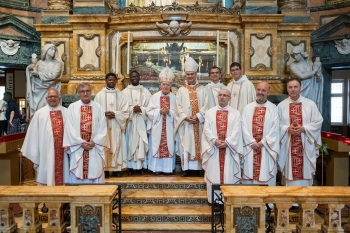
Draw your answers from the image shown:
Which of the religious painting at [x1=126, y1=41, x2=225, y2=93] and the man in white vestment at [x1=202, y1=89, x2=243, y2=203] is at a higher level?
the religious painting at [x1=126, y1=41, x2=225, y2=93]

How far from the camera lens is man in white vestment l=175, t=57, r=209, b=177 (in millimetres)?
5715

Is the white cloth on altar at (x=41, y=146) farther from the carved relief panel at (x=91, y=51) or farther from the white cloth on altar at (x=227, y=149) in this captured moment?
the carved relief panel at (x=91, y=51)

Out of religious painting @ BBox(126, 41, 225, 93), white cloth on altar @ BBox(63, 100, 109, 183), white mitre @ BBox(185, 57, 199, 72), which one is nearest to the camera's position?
white cloth on altar @ BBox(63, 100, 109, 183)

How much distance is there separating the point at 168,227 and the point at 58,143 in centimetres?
176

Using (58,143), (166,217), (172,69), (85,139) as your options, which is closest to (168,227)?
(166,217)

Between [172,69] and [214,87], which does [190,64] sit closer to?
[214,87]

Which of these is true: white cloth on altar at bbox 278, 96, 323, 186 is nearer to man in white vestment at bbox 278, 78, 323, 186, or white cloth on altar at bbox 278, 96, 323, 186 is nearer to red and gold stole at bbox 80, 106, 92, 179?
man in white vestment at bbox 278, 78, 323, 186

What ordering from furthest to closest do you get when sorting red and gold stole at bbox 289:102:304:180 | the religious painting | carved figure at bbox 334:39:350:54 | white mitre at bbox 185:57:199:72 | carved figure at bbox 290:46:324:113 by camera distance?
carved figure at bbox 334:39:350:54, the religious painting, carved figure at bbox 290:46:324:113, white mitre at bbox 185:57:199:72, red and gold stole at bbox 289:102:304:180

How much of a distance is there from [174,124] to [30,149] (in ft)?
6.97

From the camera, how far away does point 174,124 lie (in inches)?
232

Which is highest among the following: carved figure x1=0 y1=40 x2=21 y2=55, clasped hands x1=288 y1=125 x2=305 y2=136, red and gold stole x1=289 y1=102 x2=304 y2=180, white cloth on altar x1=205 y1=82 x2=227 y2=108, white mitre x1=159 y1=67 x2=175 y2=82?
carved figure x1=0 y1=40 x2=21 y2=55

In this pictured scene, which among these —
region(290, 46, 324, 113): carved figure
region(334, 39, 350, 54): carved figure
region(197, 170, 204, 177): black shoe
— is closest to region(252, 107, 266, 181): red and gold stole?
region(197, 170, 204, 177): black shoe

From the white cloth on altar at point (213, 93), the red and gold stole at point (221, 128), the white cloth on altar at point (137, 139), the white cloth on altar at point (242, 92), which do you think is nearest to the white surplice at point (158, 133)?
the white cloth on altar at point (137, 139)

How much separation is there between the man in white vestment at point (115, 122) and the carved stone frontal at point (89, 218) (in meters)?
2.39
